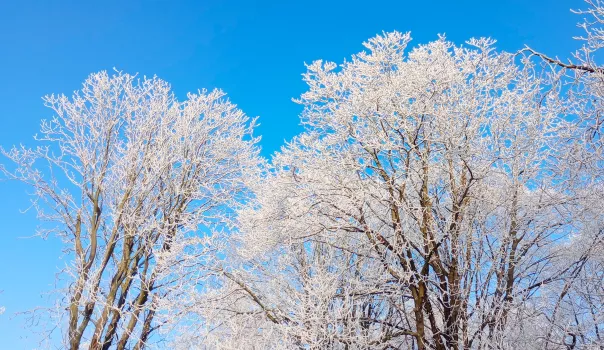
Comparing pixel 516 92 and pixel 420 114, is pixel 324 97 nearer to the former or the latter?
pixel 420 114

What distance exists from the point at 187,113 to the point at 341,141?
382 cm

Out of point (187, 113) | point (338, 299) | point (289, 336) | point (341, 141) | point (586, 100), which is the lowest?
point (289, 336)

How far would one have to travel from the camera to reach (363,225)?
7695 millimetres

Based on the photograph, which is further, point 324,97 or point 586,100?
point 324,97

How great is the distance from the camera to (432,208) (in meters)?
7.83

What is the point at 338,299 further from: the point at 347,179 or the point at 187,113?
the point at 187,113

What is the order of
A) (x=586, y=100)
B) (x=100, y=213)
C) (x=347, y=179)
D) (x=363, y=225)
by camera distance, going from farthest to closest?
(x=100, y=213) → (x=347, y=179) → (x=363, y=225) → (x=586, y=100)


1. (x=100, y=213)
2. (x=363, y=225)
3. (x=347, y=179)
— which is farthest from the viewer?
(x=100, y=213)

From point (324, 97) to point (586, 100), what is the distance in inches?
181

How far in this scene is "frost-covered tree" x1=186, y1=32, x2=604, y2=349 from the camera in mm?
7453

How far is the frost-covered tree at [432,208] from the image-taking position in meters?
7.45

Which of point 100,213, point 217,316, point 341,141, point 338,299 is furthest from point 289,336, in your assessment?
point 100,213

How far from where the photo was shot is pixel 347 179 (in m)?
8.21

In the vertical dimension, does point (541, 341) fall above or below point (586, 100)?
below
